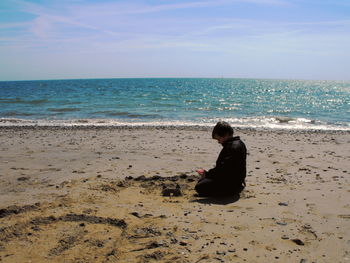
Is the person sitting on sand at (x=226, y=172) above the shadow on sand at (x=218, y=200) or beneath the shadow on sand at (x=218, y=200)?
above

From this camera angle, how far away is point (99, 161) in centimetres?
850

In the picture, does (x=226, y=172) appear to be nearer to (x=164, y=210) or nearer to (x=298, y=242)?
(x=164, y=210)

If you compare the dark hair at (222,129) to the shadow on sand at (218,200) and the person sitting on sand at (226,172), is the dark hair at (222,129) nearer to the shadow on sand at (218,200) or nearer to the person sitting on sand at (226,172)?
the person sitting on sand at (226,172)

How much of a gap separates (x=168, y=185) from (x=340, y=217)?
2.96 metres

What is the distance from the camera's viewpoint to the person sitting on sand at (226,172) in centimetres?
552

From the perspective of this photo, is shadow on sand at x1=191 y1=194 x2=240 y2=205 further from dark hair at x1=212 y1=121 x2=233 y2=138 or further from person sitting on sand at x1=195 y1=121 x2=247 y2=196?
dark hair at x1=212 y1=121 x2=233 y2=138

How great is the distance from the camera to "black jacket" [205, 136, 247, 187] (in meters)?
5.51

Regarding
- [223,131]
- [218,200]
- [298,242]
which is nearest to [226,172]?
[218,200]

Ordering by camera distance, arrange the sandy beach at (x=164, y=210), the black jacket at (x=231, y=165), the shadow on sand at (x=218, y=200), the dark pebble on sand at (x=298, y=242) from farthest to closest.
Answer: the black jacket at (x=231, y=165), the shadow on sand at (x=218, y=200), the dark pebble on sand at (x=298, y=242), the sandy beach at (x=164, y=210)

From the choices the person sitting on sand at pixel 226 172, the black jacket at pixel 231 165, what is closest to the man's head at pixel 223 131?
the person sitting on sand at pixel 226 172

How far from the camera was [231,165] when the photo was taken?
5512 mm

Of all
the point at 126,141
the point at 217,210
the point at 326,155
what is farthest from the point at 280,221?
the point at 126,141

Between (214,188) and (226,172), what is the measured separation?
13.4 inches

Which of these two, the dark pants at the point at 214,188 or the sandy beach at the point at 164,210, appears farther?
the dark pants at the point at 214,188
